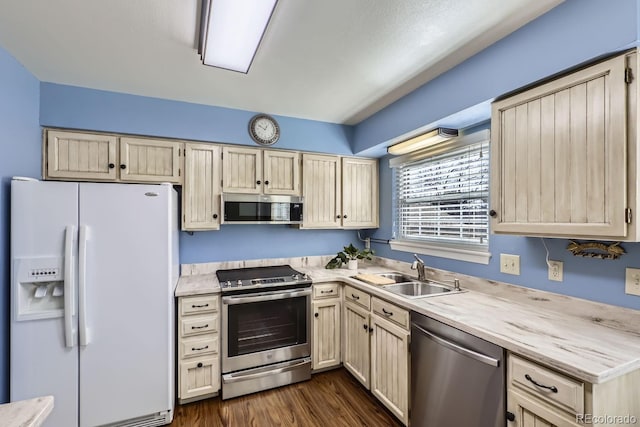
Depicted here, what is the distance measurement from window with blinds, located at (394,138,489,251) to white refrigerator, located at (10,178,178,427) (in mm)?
2236

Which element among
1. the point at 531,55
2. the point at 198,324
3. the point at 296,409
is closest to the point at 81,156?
the point at 198,324

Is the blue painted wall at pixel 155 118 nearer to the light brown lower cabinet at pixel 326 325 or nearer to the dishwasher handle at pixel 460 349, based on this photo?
the light brown lower cabinet at pixel 326 325

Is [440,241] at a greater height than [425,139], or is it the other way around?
[425,139]

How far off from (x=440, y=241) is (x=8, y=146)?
10.8 feet

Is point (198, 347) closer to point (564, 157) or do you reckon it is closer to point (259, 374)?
point (259, 374)

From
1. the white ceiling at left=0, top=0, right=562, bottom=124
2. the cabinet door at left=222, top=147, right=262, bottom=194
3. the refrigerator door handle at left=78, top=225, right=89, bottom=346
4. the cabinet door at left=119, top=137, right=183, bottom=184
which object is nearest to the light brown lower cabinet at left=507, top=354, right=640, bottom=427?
the white ceiling at left=0, top=0, right=562, bottom=124

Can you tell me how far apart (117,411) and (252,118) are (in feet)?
8.49

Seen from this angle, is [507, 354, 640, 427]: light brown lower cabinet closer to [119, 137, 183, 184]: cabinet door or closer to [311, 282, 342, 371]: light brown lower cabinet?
[311, 282, 342, 371]: light brown lower cabinet

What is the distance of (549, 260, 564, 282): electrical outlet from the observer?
1686 millimetres

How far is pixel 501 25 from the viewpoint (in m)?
1.60

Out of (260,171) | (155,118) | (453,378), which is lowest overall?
(453,378)

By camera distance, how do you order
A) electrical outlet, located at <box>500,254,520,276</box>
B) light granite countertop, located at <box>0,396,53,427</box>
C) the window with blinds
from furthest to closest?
1. the window with blinds
2. electrical outlet, located at <box>500,254,520,276</box>
3. light granite countertop, located at <box>0,396,53,427</box>

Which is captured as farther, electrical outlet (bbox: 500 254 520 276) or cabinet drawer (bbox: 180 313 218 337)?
cabinet drawer (bbox: 180 313 218 337)

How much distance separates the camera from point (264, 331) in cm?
254
